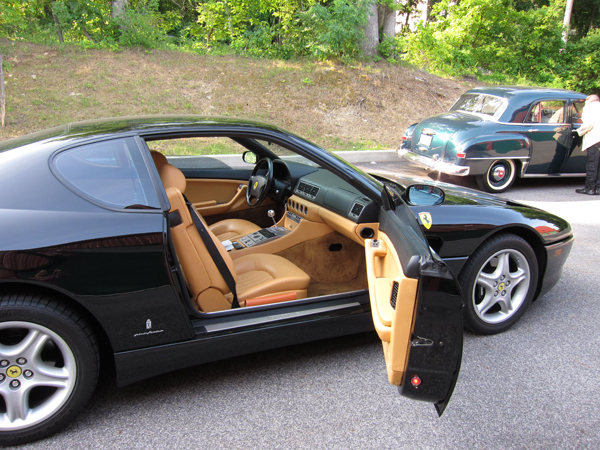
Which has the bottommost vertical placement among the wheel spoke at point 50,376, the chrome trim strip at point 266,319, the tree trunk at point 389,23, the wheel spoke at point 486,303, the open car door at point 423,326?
the wheel spoke at point 486,303

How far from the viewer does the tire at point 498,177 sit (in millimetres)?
7547

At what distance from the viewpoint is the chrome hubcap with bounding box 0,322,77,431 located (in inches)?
81.6

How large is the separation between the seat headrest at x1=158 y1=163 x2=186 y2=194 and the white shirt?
7.23 meters

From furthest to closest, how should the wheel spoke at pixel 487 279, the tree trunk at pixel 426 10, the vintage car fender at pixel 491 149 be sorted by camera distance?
the tree trunk at pixel 426 10, the vintage car fender at pixel 491 149, the wheel spoke at pixel 487 279

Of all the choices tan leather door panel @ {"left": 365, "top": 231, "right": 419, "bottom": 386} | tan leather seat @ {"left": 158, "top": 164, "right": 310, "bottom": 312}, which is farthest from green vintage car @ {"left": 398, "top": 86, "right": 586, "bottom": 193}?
tan leather door panel @ {"left": 365, "top": 231, "right": 419, "bottom": 386}

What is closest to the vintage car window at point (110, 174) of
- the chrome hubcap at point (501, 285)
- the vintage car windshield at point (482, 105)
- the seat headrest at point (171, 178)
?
the seat headrest at point (171, 178)

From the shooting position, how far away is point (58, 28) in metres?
12.3

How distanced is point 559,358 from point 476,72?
611 inches

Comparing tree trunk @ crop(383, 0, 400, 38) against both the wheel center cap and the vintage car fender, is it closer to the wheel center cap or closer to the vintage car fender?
the vintage car fender

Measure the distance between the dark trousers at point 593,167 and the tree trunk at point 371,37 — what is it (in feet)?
25.5

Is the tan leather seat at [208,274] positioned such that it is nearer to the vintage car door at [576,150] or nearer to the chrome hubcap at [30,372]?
the chrome hubcap at [30,372]

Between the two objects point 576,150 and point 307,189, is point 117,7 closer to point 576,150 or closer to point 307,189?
point 576,150

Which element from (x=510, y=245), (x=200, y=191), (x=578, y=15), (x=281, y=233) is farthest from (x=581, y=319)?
(x=578, y=15)

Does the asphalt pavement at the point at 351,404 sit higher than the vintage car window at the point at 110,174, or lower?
lower
